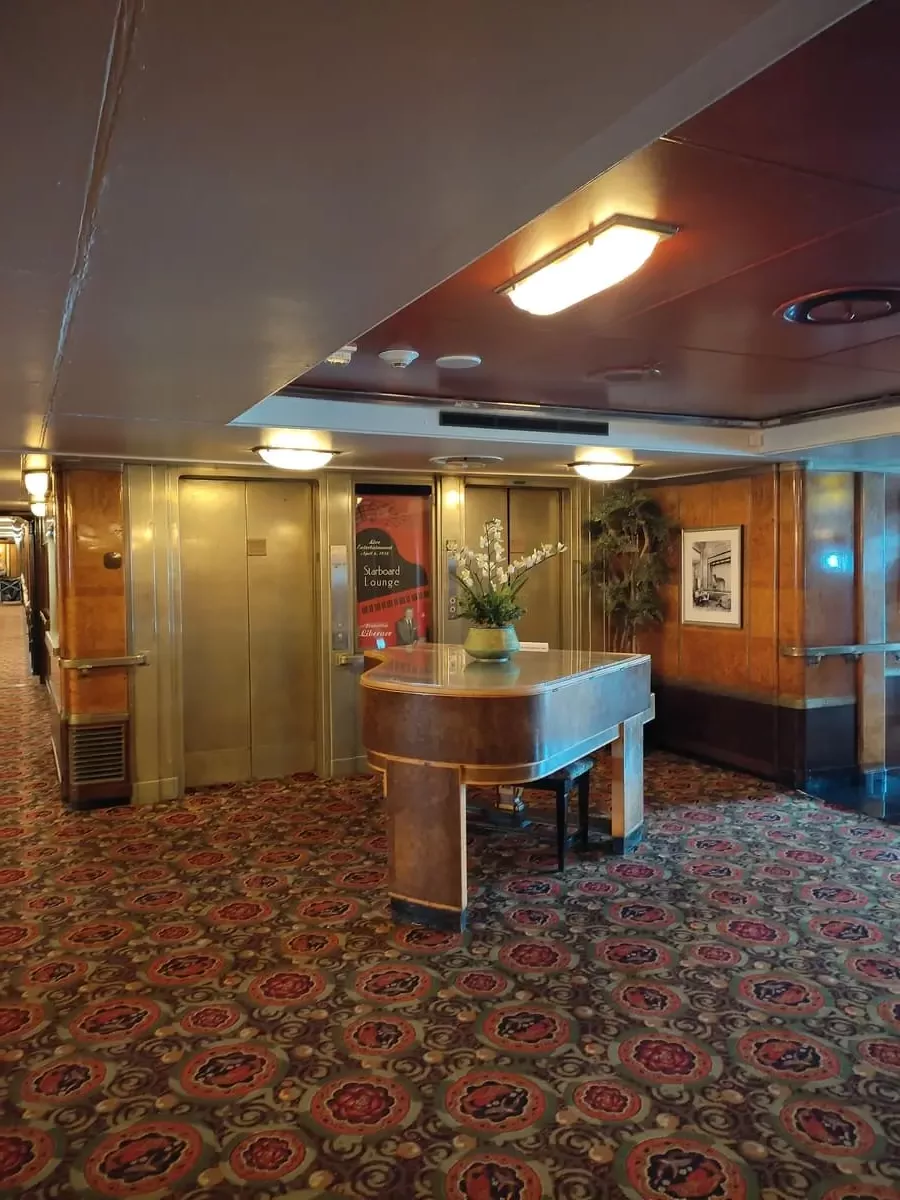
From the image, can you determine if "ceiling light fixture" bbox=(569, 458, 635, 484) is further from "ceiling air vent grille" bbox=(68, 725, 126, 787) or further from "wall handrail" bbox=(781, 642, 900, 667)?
"ceiling air vent grille" bbox=(68, 725, 126, 787)

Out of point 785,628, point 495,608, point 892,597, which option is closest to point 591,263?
point 495,608

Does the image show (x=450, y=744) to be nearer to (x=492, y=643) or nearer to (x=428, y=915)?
(x=428, y=915)

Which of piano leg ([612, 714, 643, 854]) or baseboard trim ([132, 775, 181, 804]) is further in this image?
baseboard trim ([132, 775, 181, 804])

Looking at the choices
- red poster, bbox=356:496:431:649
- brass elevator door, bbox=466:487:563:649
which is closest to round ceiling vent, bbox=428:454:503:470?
red poster, bbox=356:496:431:649

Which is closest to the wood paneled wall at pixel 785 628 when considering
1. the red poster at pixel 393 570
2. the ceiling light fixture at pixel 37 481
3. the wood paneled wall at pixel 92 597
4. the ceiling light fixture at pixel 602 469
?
the ceiling light fixture at pixel 602 469

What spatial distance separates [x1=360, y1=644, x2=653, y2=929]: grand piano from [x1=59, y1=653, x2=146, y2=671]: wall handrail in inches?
101

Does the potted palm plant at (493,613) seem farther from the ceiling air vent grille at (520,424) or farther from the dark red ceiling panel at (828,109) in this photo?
the dark red ceiling panel at (828,109)

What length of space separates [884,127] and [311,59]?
142 cm

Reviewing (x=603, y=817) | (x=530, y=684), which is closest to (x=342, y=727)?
(x=603, y=817)

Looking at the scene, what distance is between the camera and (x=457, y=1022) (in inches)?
Answer: 125

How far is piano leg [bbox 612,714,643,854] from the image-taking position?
4.95 m

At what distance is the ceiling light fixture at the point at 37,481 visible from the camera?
6.36m

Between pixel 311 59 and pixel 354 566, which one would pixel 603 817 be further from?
pixel 311 59

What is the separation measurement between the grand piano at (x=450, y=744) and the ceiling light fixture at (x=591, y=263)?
1.69 meters
